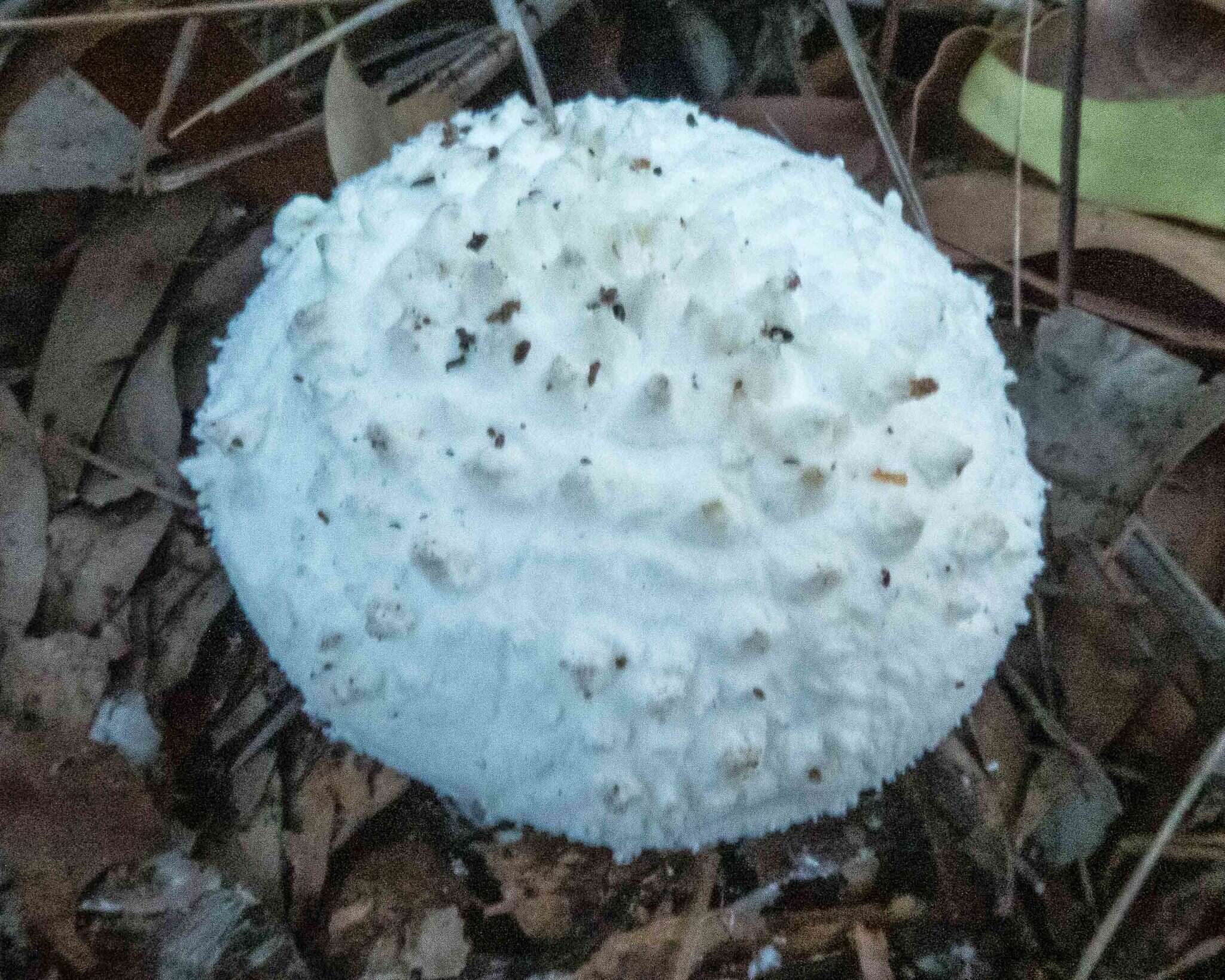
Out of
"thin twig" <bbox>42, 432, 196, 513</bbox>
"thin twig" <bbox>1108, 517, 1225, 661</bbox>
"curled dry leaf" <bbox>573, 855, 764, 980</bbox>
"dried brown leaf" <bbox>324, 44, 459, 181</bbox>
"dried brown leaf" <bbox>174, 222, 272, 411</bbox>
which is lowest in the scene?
"curled dry leaf" <bbox>573, 855, 764, 980</bbox>

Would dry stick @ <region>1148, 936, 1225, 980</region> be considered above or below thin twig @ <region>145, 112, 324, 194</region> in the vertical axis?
below

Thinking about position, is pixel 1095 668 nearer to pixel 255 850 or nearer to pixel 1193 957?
pixel 1193 957

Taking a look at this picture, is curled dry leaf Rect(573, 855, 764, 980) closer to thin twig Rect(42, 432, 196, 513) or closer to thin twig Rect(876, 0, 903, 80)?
thin twig Rect(42, 432, 196, 513)

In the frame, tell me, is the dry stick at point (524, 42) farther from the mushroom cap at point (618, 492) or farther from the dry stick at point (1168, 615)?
the dry stick at point (1168, 615)

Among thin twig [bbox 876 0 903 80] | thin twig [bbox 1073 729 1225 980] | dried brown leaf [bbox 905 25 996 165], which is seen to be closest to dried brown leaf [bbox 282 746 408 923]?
thin twig [bbox 1073 729 1225 980]

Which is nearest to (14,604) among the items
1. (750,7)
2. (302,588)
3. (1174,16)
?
(302,588)

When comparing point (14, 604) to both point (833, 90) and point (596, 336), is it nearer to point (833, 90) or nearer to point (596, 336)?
point (596, 336)

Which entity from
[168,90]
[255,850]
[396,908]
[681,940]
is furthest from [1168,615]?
[168,90]

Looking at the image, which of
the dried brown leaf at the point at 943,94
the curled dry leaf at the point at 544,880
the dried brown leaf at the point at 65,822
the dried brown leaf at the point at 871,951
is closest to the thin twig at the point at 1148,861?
the dried brown leaf at the point at 871,951
